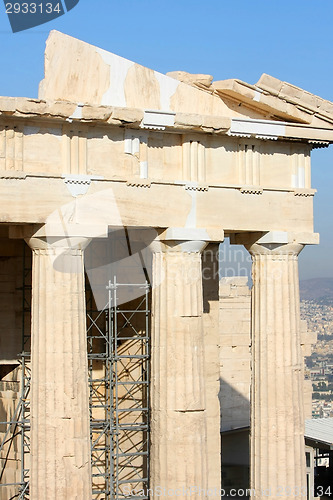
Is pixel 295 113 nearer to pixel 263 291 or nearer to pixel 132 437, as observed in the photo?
pixel 263 291

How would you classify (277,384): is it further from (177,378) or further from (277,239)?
(277,239)

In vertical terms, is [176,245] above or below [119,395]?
above

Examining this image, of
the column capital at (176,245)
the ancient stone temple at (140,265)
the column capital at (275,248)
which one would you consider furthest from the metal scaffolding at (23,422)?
the column capital at (275,248)

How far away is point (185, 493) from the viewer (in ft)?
79.3

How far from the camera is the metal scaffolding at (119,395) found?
27688 millimetres

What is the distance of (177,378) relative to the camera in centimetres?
2433

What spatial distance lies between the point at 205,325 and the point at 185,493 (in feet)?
19.1

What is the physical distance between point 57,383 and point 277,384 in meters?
6.31

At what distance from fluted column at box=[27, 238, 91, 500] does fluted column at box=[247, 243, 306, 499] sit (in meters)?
5.32

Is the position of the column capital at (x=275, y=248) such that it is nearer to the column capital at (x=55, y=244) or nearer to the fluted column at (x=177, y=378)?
the fluted column at (x=177, y=378)

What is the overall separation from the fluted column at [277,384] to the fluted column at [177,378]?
2.10 metres

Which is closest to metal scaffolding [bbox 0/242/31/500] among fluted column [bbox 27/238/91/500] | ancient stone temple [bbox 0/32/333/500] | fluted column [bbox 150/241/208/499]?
ancient stone temple [bbox 0/32/333/500]

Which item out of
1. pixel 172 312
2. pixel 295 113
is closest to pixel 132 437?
pixel 172 312

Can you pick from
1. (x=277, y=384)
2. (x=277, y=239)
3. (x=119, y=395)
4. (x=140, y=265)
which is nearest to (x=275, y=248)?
(x=277, y=239)
